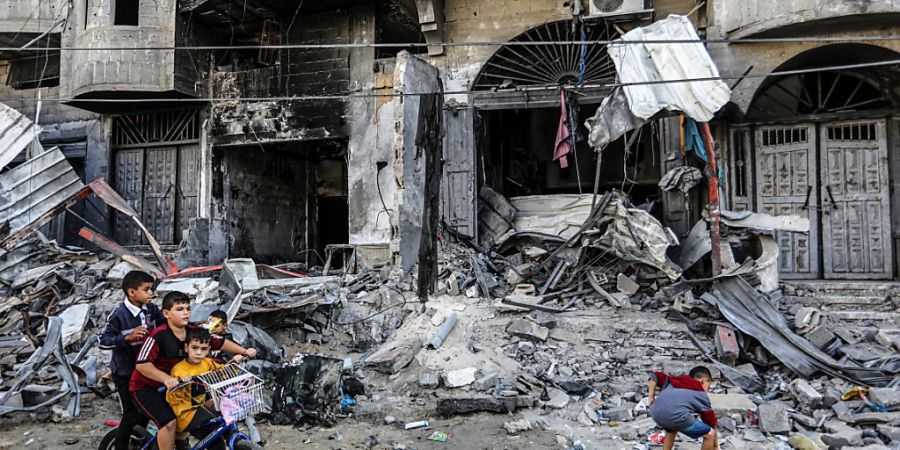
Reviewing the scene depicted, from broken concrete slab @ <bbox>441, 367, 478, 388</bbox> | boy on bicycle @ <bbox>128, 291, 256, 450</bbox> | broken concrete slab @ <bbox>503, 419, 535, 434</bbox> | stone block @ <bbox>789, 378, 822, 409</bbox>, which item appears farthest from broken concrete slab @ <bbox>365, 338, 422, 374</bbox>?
stone block @ <bbox>789, 378, 822, 409</bbox>

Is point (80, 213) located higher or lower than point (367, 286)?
higher

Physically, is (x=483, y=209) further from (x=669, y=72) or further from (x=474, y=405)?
(x=474, y=405)

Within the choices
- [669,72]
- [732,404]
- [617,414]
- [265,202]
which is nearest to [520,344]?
[617,414]

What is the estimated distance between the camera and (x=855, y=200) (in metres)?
9.69

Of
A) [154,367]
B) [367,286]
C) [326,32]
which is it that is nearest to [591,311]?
[367,286]

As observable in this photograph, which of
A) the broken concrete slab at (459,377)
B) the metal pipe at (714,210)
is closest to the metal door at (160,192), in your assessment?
the broken concrete slab at (459,377)

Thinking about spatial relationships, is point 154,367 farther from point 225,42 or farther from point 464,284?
point 225,42

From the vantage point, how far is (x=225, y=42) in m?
13.7

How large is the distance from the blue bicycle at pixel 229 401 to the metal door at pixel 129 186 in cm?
1109

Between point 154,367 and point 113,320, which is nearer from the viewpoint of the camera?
point 154,367

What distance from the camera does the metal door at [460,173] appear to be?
1125 centimetres

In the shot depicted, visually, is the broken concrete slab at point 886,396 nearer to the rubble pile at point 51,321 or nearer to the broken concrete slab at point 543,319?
the broken concrete slab at point 543,319

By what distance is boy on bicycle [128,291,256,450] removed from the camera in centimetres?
385

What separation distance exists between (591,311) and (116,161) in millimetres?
11920
